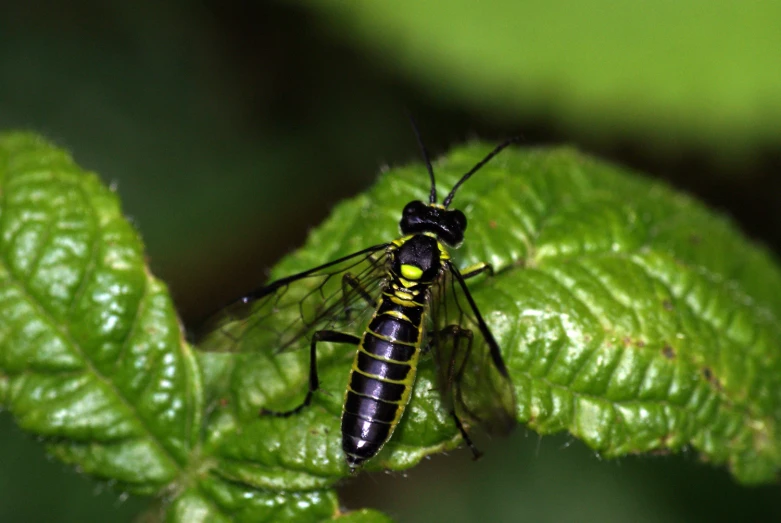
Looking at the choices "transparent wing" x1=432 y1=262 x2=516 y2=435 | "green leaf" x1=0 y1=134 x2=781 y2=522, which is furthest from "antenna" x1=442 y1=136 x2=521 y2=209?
"transparent wing" x1=432 y1=262 x2=516 y2=435

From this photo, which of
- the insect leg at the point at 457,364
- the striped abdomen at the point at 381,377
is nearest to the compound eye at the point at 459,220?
the striped abdomen at the point at 381,377

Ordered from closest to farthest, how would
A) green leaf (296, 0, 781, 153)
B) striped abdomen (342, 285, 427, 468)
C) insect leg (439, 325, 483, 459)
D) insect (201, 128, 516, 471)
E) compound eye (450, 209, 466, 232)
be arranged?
striped abdomen (342, 285, 427, 468) < insect (201, 128, 516, 471) < insect leg (439, 325, 483, 459) < compound eye (450, 209, 466, 232) < green leaf (296, 0, 781, 153)

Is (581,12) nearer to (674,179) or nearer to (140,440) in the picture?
(674,179)

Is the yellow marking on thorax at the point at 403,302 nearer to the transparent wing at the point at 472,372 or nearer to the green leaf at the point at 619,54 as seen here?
the transparent wing at the point at 472,372

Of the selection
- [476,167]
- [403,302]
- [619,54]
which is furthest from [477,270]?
[619,54]

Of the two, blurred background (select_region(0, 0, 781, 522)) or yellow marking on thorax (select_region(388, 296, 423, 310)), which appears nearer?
yellow marking on thorax (select_region(388, 296, 423, 310))

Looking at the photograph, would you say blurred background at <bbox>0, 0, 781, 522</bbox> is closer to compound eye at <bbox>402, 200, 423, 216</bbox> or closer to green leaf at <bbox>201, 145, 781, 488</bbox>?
green leaf at <bbox>201, 145, 781, 488</bbox>

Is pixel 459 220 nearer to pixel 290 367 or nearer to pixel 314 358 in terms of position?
pixel 314 358
